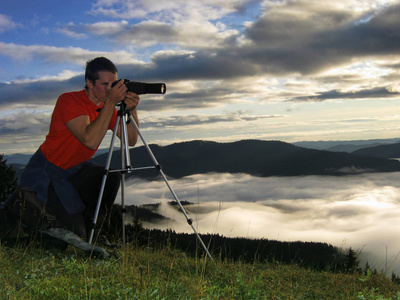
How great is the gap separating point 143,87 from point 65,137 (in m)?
1.73

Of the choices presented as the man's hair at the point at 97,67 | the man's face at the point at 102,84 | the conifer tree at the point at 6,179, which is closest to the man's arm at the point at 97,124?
the man's face at the point at 102,84

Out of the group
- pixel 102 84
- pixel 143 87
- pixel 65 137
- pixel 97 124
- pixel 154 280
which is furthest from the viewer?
pixel 102 84

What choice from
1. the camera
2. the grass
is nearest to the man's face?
the camera

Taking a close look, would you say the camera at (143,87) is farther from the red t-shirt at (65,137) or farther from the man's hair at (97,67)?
the red t-shirt at (65,137)

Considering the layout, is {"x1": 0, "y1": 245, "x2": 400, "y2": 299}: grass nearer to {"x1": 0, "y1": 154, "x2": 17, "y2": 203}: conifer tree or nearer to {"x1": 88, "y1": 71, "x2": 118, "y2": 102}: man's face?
{"x1": 88, "y1": 71, "x2": 118, "y2": 102}: man's face

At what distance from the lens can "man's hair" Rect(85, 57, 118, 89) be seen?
22.7 ft

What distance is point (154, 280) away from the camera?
195 inches

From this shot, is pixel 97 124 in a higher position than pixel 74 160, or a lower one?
higher

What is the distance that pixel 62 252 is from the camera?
6336 millimetres

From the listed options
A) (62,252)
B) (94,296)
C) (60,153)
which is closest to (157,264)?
(62,252)

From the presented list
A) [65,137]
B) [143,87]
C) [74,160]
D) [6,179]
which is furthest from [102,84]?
[6,179]

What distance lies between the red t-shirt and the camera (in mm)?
773

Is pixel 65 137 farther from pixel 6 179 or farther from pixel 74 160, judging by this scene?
pixel 6 179

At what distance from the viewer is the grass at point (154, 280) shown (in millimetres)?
4191
